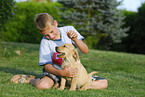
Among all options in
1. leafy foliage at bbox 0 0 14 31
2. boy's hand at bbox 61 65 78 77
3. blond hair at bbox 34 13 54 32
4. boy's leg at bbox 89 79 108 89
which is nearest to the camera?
boy's hand at bbox 61 65 78 77

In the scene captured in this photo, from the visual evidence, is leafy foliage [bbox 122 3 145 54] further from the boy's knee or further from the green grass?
the boy's knee

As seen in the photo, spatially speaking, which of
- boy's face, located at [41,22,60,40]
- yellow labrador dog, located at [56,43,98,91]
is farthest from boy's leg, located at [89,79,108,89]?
boy's face, located at [41,22,60,40]

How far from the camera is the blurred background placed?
45.1 feet

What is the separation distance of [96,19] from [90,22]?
3.31ft

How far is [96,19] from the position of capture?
1495cm

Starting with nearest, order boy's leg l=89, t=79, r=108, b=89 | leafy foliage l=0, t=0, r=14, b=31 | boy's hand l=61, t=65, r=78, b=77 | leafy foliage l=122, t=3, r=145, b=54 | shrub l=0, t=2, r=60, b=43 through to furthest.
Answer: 1. boy's hand l=61, t=65, r=78, b=77
2. boy's leg l=89, t=79, r=108, b=89
3. leafy foliage l=0, t=0, r=14, b=31
4. shrub l=0, t=2, r=60, b=43
5. leafy foliage l=122, t=3, r=145, b=54

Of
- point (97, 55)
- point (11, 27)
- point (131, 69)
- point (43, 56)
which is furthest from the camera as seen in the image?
point (11, 27)

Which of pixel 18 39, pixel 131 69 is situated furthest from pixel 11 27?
pixel 131 69

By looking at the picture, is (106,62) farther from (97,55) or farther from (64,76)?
(64,76)

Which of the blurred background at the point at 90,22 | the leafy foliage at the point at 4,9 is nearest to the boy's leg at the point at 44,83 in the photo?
the leafy foliage at the point at 4,9

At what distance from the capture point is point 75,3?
13961mm

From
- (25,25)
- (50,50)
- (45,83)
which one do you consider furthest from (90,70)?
(25,25)

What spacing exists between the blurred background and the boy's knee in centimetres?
871

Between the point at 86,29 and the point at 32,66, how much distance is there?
275 inches
